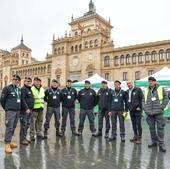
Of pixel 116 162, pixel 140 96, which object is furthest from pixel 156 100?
pixel 116 162

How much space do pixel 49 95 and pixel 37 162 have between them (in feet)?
11.8

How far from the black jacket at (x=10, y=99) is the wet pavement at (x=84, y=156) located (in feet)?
3.82

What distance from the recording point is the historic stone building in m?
41.3

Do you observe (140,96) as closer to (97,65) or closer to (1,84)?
(97,65)

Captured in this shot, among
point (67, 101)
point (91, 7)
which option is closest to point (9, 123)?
point (67, 101)

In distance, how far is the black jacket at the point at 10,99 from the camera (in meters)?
6.51

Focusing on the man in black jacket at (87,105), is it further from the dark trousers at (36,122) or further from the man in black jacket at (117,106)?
the dark trousers at (36,122)

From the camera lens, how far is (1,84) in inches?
2763

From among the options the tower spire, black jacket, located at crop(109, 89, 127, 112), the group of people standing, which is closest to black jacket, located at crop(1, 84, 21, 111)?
the group of people standing

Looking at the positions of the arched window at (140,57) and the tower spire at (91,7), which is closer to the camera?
the arched window at (140,57)

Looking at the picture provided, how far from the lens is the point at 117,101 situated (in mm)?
8156

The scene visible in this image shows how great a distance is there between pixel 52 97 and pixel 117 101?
2364 mm

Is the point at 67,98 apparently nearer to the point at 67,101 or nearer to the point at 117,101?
the point at 67,101

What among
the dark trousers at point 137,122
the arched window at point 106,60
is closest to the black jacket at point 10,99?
the dark trousers at point 137,122
